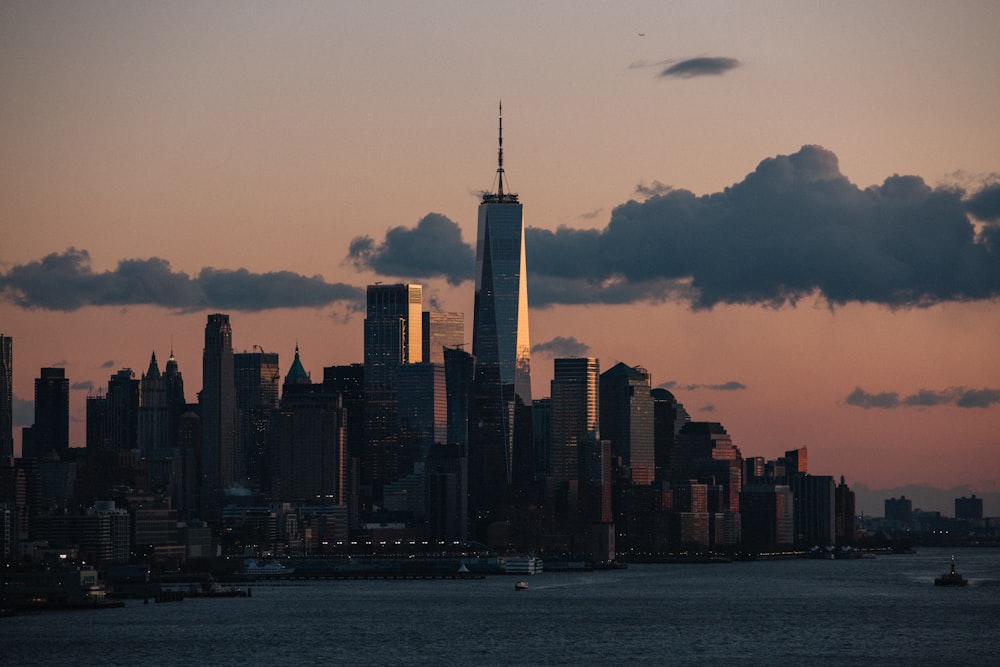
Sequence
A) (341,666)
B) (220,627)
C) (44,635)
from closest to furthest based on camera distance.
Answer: (341,666) → (44,635) → (220,627)

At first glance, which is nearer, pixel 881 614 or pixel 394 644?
pixel 394 644

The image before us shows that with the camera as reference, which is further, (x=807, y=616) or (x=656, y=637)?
(x=807, y=616)

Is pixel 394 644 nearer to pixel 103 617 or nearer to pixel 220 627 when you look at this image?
pixel 220 627

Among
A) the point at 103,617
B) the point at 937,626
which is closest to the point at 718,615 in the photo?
the point at 937,626

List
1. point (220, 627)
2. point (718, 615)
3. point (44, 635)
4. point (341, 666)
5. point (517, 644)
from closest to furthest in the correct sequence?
point (341, 666)
point (517, 644)
point (44, 635)
point (220, 627)
point (718, 615)

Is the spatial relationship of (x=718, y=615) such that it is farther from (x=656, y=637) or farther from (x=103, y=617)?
(x=103, y=617)

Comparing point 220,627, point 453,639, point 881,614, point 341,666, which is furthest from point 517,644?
point 881,614

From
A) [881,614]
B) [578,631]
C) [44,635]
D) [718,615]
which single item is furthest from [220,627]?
[881,614]

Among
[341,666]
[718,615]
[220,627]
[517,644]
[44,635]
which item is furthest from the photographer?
[718,615]
